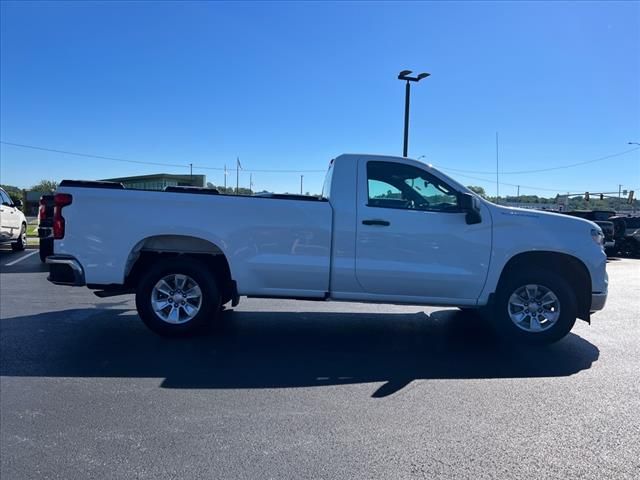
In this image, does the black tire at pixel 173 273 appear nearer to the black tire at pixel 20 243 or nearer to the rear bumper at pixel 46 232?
the rear bumper at pixel 46 232

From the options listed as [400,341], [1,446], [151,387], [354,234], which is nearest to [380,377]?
[400,341]

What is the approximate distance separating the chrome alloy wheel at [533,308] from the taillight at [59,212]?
17.0 feet

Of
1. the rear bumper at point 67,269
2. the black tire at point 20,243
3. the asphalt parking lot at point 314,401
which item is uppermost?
the rear bumper at point 67,269

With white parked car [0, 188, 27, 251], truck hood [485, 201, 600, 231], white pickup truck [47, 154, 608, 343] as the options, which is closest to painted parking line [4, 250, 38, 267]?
white parked car [0, 188, 27, 251]

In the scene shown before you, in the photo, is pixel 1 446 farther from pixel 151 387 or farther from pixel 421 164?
pixel 421 164

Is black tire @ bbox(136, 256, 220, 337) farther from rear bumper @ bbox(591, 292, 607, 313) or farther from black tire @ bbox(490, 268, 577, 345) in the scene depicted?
rear bumper @ bbox(591, 292, 607, 313)

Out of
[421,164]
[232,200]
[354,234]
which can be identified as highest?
[421,164]

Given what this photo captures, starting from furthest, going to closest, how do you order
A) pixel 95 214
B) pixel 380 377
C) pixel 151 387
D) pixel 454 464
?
1. pixel 95 214
2. pixel 380 377
3. pixel 151 387
4. pixel 454 464

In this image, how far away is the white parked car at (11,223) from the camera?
13.9 metres

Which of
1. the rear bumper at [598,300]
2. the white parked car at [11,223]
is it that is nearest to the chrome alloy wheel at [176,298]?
the rear bumper at [598,300]

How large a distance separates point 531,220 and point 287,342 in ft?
10.4

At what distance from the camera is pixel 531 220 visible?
18.5 feet

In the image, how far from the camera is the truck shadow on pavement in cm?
467

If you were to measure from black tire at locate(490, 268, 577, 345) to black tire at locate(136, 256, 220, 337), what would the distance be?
10.9 feet
